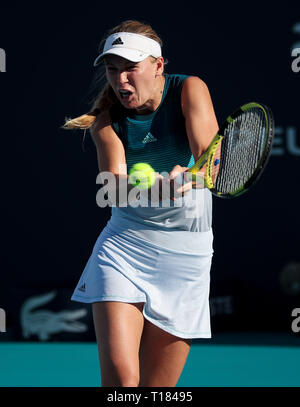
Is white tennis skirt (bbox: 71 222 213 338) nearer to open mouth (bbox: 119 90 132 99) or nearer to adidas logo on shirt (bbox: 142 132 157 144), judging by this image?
adidas logo on shirt (bbox: 142 132 157 144)

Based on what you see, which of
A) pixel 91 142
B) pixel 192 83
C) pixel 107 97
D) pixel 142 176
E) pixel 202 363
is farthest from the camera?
pixel 91 142

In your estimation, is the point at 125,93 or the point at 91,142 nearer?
the point at 125,93

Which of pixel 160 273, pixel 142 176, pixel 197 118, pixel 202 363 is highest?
pixel 197 118

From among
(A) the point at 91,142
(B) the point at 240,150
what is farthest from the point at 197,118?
(A) the point at 91,142

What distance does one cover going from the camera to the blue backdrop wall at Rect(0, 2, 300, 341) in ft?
21.9

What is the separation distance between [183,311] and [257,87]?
4.18 metres

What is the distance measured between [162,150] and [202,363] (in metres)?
2.69

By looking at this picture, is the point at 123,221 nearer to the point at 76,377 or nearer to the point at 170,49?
the point at 76,377

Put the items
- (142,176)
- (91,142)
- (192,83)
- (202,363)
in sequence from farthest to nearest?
(91,142) → (202,363) → (192,83) → (142,176)

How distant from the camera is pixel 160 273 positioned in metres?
2.88

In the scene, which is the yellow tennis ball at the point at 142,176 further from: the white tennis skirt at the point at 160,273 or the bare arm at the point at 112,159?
the white tennis skirt at the point at 160,273

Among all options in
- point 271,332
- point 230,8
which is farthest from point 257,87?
point 271,332

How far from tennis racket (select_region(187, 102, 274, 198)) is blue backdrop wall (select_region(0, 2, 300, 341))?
12.6 ft

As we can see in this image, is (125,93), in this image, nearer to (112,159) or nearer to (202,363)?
(112,159)
